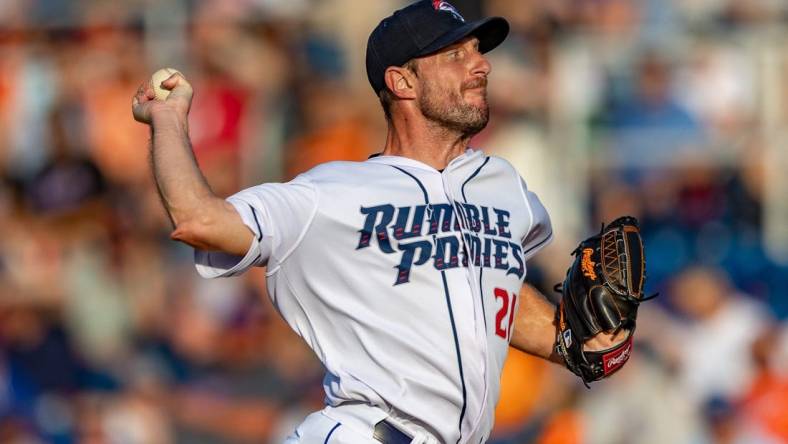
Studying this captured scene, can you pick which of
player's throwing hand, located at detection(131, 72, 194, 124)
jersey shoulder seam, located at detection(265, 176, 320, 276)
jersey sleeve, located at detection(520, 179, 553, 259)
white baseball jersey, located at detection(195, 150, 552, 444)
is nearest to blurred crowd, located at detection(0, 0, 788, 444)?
jersey sleeve, located at detection(520, 179, 553, 259)

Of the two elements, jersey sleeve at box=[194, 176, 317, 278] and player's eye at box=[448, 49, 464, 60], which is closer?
jersey sleeve at box=[194, 176, 317, 278]

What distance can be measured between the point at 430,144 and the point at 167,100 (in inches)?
36.6

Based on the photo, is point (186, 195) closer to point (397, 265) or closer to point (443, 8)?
point (397, 265)

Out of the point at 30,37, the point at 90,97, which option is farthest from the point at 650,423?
the point at 30,37

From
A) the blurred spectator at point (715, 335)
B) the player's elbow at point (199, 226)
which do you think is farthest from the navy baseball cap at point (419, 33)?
the blurred spectator at point (715, 335)

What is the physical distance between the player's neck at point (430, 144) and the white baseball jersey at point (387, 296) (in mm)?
228

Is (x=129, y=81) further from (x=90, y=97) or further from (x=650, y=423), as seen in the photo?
(x=650, y=423)

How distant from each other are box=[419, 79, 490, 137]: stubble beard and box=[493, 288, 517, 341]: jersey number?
0.54 metres

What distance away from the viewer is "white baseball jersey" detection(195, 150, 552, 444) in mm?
3887

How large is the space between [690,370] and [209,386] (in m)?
2.93

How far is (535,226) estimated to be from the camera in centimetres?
440

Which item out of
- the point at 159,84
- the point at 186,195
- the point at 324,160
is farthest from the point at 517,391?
the point at 186,195

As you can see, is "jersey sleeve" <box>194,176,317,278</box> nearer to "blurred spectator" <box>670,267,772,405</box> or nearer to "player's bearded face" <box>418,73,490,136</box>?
"player's bearded face" <box>418,73,490,136</box>

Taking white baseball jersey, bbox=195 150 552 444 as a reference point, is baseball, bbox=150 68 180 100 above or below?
above
